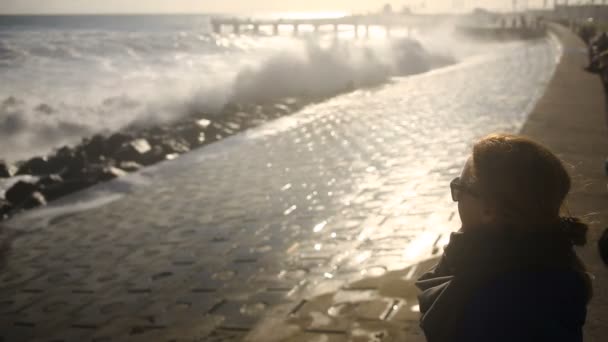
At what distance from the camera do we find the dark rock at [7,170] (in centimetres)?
1126

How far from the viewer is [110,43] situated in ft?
127

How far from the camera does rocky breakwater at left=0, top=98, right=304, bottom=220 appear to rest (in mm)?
9352

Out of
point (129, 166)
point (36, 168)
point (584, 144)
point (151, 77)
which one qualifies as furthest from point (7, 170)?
point (151, 77)

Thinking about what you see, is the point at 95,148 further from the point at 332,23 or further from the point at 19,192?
the point at 332,23

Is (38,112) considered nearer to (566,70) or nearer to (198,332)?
(566,70)

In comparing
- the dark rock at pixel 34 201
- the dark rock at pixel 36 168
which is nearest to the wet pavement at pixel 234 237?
the dark rock at pixel 34 201

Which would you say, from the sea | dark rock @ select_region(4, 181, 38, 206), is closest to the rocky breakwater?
dark rock @ select_region(4, 181, 38, 206)

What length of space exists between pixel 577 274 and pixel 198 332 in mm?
2961

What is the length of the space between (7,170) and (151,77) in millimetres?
15005

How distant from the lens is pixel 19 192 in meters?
9.34

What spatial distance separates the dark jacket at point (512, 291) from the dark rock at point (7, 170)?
36.8ft

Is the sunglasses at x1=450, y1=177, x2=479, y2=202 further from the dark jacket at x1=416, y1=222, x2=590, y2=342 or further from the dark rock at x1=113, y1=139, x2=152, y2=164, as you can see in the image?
the dark rock at x1=113, y1=139, x2=152, y2=164

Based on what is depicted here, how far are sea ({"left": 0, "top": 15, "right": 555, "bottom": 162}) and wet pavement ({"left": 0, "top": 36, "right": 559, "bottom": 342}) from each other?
5.19 metres

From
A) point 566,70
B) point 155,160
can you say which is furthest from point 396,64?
point 155,160
